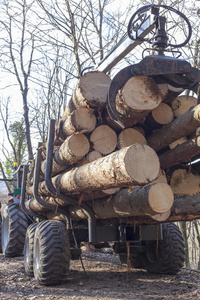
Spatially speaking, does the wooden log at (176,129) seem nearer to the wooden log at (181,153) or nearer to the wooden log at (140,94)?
the wooden log at (181,153)

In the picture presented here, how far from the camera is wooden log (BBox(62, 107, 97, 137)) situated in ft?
16.8

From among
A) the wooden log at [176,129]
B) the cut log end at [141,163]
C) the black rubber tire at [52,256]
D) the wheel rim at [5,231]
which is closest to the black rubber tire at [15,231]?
the wheel rim at [5,231]

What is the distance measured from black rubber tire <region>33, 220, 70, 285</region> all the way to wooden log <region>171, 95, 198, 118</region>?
2.54 meters

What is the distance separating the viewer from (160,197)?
4.03 metres

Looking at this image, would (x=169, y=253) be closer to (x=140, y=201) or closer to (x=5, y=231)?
(x=140, y=201)

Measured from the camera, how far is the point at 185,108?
204 inches

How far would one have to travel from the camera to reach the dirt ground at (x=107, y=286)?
4.79 m

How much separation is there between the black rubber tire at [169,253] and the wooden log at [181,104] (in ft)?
7.45

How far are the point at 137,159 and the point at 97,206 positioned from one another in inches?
74.8

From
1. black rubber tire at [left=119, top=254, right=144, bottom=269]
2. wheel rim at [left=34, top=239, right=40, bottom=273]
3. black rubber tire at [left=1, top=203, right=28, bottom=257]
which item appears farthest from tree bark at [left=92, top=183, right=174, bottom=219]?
black rubber tire at [left=1, top=203, right=28, bottom=257]

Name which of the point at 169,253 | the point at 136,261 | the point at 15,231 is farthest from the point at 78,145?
the point at 15,231

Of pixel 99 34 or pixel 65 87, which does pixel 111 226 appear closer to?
pixel 99 34

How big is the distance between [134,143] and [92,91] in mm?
969

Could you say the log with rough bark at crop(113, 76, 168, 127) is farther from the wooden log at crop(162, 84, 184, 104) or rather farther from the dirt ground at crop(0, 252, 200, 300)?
the dirt ground at crop(0, 252, 200, 300)
